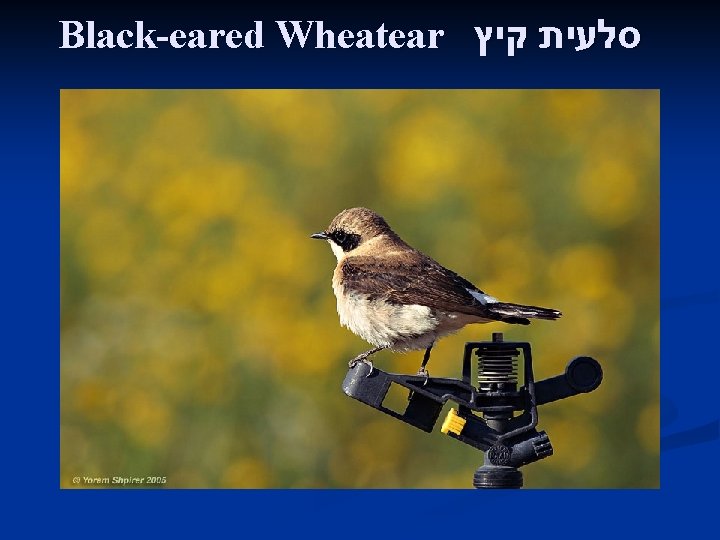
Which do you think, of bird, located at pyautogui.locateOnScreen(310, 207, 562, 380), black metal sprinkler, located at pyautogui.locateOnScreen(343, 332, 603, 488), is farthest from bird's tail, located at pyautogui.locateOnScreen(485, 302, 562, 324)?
black metal sprinkler, located at pyautogui.locateOnScreen(343, 332, 603, 488)

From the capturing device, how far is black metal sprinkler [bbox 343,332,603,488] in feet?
18.7

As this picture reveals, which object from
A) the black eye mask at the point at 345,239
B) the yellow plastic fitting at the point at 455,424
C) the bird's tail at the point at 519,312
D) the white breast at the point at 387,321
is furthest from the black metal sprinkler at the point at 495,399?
the black eye mask at the point at 345,239

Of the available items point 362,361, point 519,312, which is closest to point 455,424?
point 362,361

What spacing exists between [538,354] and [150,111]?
2.63 meters

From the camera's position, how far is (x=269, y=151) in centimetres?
843

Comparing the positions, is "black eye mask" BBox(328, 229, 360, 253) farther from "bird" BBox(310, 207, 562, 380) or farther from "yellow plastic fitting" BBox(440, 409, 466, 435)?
"yellow plastic fitting" BBox(440, 409, 466, 435)

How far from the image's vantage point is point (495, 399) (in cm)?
576

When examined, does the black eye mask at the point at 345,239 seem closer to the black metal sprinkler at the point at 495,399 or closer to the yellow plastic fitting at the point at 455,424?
the black metal sprinkler at the point at 495,399

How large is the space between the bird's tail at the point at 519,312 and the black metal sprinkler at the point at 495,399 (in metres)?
0.49

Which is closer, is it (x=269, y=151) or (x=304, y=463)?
(x=304, y=463)

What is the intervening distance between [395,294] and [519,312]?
68cm

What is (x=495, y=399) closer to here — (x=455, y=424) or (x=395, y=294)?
(x=455, y=424)
